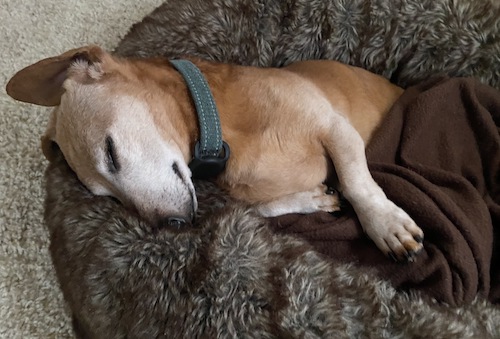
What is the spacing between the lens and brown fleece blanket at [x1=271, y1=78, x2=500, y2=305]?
148 centimetres

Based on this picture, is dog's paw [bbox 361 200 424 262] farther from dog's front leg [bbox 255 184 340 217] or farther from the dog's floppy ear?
the dog's floppy ear

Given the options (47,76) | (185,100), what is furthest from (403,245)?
(47,76)

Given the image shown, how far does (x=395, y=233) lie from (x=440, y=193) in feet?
0.71

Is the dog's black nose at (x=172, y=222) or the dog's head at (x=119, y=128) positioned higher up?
the dog's head at (x=119, y=128)

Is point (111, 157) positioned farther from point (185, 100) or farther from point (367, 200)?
point (367, 200)

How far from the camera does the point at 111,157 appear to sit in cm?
150

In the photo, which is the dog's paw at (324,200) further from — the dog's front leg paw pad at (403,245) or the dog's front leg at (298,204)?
the dog's front leg paw pad at (403,245)

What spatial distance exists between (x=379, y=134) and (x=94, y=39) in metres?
1.41

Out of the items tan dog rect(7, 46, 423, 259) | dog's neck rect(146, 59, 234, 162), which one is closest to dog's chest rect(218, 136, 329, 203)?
tan dog rect(7, 46, 423, 259)


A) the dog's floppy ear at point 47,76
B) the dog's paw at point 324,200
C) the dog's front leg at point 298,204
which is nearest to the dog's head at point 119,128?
the dog's floppy ear at point 47,76

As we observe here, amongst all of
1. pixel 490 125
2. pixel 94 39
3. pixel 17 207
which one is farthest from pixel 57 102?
pixel 490 125

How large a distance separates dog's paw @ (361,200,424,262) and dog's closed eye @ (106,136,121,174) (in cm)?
71

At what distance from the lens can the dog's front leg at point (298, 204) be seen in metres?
1.65

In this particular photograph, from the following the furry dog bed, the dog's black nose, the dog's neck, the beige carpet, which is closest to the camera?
the furry dog bed
